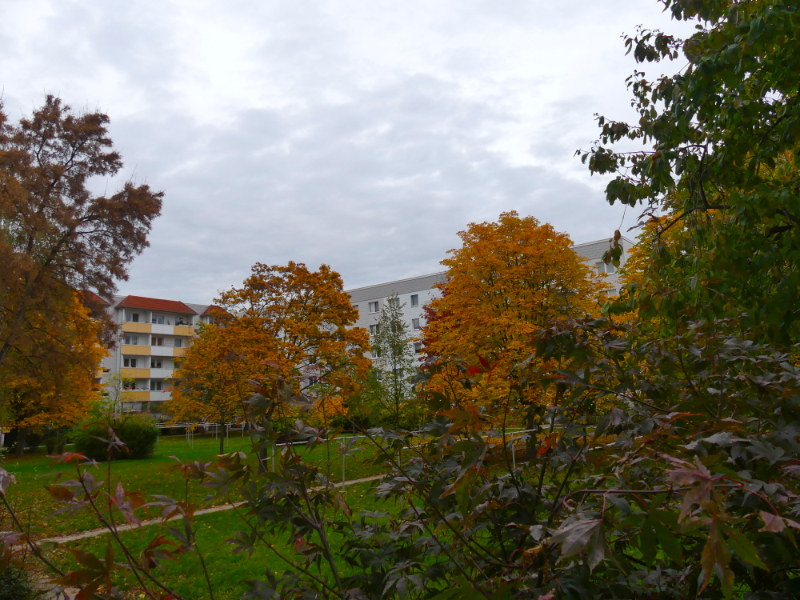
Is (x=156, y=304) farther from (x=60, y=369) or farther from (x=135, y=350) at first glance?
(x=60, y=369)

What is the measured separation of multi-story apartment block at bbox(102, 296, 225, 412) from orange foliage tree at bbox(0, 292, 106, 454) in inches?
1141

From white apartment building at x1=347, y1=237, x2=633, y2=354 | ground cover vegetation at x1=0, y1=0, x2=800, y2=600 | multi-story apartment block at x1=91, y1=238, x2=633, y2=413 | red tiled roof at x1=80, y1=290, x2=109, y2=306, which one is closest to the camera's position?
ground cover vegetation at x1=0, y1=0, x2=800, y2=600

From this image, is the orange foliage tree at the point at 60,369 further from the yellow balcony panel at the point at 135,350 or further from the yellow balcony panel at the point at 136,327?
the yellow balcony panel at the point at 136,327

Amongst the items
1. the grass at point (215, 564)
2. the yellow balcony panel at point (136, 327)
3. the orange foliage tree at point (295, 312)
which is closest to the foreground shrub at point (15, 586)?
the grass at point (215, 564)

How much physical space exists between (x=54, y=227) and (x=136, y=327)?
1528 inches

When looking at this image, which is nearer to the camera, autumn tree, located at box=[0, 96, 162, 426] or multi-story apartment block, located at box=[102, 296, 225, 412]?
autumn tree, located at box=[0, 96, 162, 426]

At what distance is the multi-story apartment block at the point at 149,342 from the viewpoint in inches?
1978

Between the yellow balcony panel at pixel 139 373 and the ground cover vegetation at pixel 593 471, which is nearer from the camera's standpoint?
the ground cover vegetation at pixel 593 471

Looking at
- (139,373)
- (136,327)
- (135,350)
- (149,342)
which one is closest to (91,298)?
(135,350)

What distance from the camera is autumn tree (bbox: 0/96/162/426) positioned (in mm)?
15180

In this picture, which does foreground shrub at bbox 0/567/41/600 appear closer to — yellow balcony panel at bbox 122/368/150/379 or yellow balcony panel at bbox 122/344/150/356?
yellow balcony panel at bbox 122/368/150/379

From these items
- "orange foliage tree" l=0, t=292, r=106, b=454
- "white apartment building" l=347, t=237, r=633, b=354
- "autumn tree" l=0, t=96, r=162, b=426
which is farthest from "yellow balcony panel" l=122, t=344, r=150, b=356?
"autumn tree" l=0, t=96, r=162, b=426

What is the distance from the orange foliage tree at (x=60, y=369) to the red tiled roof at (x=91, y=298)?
427 mm

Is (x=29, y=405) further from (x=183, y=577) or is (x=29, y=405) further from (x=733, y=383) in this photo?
(x=733, y=383)
